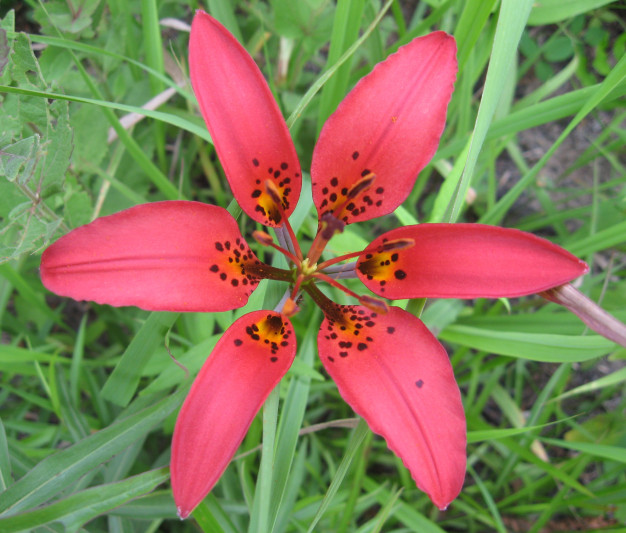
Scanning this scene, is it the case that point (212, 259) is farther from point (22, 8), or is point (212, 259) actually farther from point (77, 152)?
point (22, 8)

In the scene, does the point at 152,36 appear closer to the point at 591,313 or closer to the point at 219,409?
the point at 219,409

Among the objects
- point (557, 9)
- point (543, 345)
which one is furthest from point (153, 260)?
point (557, 9)

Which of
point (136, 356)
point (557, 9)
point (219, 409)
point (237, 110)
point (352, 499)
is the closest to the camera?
point (219, 409)

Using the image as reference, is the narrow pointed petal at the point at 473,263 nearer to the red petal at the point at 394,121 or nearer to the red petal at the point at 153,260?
the red petal at the point at 394,121

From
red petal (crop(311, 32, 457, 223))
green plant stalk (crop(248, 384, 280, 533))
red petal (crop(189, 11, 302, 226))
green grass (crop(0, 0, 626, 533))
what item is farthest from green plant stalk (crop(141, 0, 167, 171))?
green plant stalk (crop(248, 384, 280, 533))

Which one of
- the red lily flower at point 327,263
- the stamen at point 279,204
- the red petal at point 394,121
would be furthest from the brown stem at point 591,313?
the stamen at point 279,204

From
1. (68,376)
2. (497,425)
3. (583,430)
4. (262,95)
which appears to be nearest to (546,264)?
(262,95)

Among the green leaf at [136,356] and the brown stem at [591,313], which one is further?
the green leaf at [136,356]
